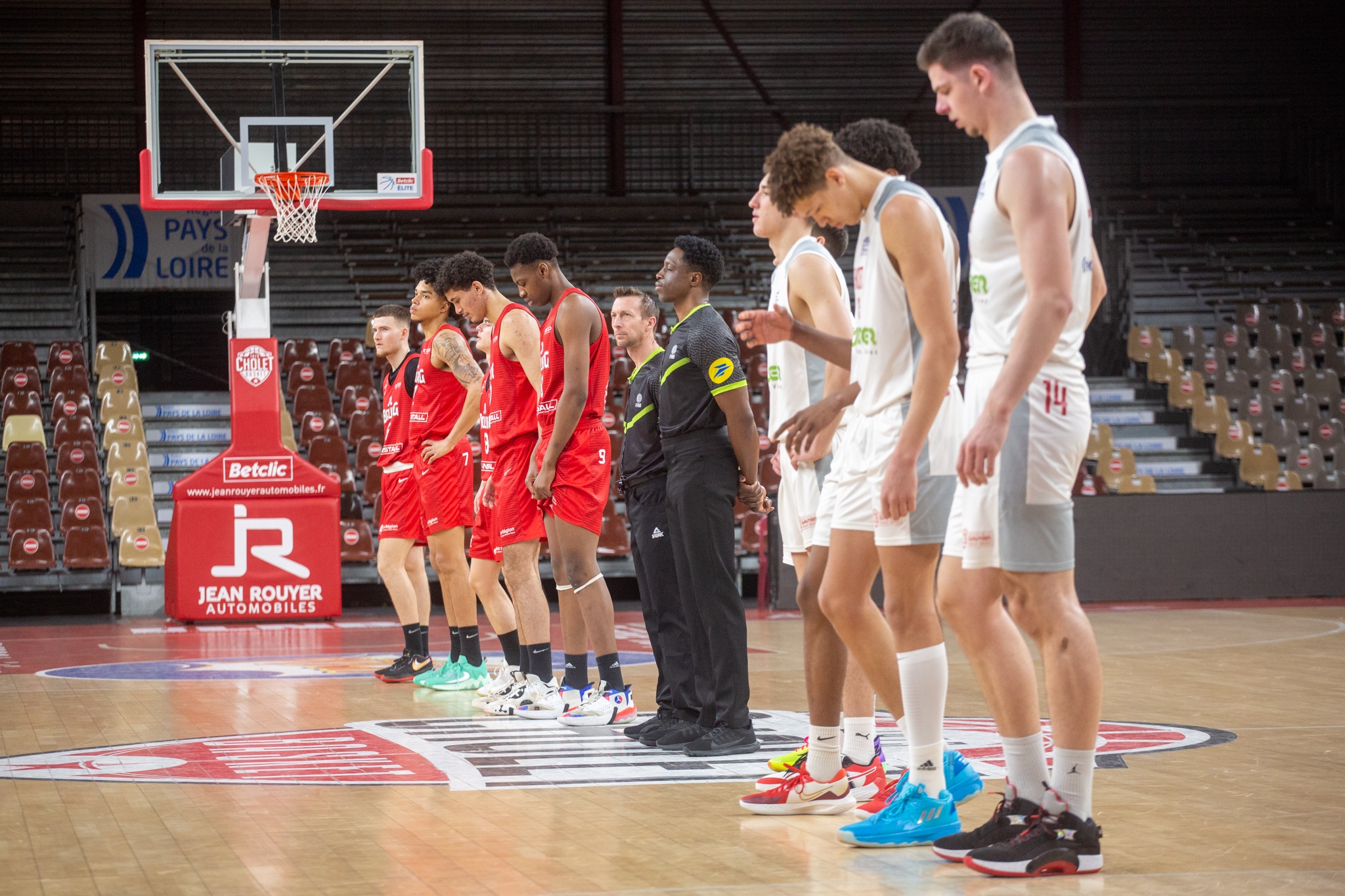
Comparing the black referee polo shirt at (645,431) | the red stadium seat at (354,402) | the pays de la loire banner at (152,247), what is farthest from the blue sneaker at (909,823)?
the pays de la loire banner at (152,247)

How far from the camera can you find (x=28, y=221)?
58.8 feet

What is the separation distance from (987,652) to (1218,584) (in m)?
10.6

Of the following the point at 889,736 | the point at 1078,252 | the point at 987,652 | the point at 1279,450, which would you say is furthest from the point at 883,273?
the point at 1279,450

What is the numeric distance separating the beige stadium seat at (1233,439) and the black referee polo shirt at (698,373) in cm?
1165

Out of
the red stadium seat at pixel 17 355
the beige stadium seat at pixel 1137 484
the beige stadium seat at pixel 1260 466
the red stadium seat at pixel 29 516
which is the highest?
the red stadium seat at pixel 17 355

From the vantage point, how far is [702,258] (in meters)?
5.53

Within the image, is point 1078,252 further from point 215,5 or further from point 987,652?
point 215,5

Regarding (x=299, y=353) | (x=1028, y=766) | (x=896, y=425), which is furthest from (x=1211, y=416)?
(x=1028, y=766)

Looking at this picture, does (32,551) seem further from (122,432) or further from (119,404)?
(119,404)

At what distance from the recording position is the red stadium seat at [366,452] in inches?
575

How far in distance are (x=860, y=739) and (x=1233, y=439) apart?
1249cm

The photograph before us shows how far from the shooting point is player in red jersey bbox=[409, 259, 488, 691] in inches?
299

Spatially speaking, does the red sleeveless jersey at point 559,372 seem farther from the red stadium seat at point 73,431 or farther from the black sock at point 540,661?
the red stadium seat at point 73,431

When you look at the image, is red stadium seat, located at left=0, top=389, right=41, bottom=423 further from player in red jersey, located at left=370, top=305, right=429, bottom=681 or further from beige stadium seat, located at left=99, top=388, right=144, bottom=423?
player in red jersey, located at left=370, top=305, right=429, bottom=681
